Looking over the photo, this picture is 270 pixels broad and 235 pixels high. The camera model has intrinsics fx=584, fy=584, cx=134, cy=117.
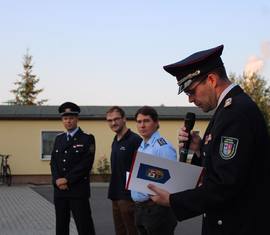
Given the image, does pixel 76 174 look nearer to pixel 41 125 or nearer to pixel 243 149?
pixel 243 149

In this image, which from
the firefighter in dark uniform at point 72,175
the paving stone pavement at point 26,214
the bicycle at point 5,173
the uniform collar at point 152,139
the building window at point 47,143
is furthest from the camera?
the building window at point 47,143

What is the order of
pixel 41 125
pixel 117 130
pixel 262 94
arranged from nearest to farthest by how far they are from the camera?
pixel 117 130
pixel 41 125
pixel 262 94

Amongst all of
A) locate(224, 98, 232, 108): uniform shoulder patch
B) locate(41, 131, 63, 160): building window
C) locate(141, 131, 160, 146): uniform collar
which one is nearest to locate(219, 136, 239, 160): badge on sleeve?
locate(224, 98, 232, 108): uniform shoulder patch

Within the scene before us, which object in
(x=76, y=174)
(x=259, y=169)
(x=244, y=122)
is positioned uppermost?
(x=244, y=122)

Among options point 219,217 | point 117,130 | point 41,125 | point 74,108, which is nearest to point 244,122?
point 219,217

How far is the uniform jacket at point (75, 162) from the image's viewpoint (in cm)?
744

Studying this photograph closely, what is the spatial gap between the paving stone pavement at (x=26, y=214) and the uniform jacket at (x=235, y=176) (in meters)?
7.87

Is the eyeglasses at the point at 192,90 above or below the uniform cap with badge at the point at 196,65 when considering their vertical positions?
below

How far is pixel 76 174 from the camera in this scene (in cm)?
744

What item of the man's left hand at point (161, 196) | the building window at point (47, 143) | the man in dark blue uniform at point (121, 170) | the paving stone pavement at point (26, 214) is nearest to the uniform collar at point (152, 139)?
the man in dark blue uniform at point (121, 170)

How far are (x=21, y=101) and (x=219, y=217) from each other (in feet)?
173

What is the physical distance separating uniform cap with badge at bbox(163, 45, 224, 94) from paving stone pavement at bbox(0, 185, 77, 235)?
7.77 m

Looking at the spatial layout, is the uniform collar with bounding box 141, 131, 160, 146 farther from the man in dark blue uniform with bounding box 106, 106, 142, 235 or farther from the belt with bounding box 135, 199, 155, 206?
the man in dark blue uniform with bounding box 106, 106, 142, 235

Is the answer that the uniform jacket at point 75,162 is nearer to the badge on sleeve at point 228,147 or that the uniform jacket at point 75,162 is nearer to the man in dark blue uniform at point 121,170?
the man in dark blue uniform at point 121,170
